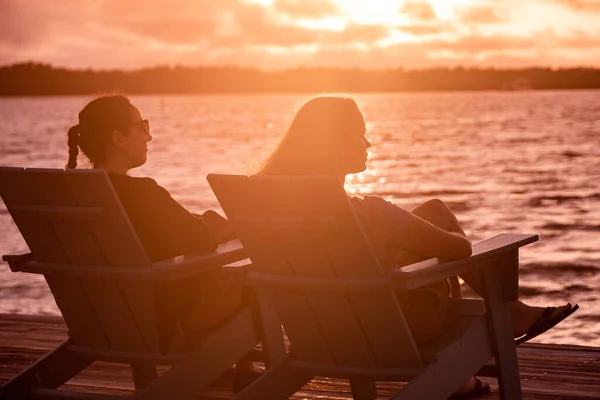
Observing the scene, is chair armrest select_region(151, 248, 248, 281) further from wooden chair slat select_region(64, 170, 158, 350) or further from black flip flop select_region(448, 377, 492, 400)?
black flip flop select_region(448, 377, 492, 400)

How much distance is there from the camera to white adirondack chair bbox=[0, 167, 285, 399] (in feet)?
12.8

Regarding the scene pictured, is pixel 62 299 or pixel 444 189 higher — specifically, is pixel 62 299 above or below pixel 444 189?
above

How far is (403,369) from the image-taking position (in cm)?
388

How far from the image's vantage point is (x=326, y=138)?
388 centimetres

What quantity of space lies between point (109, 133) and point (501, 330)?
1756mm

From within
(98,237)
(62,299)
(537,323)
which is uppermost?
(98,237)

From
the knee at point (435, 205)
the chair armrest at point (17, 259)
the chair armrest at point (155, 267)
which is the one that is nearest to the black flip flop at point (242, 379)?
the chair armrest at point (155, 267)

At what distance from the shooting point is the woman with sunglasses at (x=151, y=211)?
13.5ft

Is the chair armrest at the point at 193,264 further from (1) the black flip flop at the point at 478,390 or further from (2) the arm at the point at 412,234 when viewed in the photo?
(1) the black flip flop at the point at 478,390

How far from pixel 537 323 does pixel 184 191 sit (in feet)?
76.3

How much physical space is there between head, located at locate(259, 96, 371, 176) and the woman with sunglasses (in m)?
0.56

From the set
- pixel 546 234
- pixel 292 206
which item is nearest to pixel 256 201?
pixel 292 206

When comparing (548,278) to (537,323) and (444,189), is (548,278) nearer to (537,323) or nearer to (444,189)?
(537,323)

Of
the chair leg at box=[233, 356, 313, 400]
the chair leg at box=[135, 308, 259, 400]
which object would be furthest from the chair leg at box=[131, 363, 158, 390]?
the chair leg at box=[233, 356, 313, 400]
